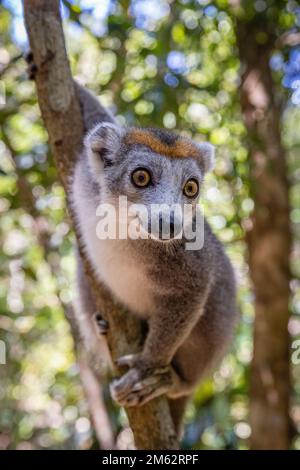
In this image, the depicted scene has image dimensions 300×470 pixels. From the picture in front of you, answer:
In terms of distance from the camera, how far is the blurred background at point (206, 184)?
493 centimetres

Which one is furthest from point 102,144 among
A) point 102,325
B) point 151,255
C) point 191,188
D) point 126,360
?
point 126,360

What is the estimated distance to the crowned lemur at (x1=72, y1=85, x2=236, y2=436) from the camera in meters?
3.49

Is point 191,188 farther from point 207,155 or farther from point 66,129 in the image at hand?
point 66,129

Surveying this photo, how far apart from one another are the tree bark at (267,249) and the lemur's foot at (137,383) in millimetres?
2424

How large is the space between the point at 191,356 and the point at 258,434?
80.6 inches

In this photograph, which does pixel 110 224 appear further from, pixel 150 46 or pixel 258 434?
pixel 258 434

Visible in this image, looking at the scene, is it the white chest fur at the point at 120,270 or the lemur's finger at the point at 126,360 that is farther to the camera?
the white chest fur at the point at 120,270

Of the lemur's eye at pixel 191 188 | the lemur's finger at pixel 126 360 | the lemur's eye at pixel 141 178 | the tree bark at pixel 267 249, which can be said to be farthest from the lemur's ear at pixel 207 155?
the tree bark at pixel 267 249

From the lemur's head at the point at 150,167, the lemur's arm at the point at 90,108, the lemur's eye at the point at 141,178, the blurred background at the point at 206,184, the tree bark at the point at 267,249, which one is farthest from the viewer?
the tree bark at the point at 267,249

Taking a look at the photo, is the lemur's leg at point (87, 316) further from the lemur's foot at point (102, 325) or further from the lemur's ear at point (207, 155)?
the lemur's ear at point (207, 155)

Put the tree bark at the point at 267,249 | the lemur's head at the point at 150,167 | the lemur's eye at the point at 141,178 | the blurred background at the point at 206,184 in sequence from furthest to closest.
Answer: the tree bark at the point at 267,249 → the blurred background at the point at 206,184 → the lemur's eye at the point at 141,178 → the lemur's head at the point at 150,167

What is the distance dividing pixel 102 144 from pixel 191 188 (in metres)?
0.66

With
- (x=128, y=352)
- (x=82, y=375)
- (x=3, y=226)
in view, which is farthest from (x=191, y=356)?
(x=3, y=226)

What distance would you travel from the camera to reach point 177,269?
3.73 meters
